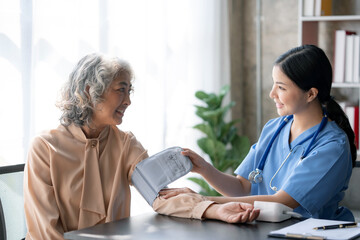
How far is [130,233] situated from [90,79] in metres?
0.64

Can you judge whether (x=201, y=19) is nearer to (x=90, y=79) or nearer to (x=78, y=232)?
(x=90, y=79)

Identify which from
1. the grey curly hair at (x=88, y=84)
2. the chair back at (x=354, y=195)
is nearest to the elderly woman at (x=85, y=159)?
the grey curly hair at (x=88, y=84)

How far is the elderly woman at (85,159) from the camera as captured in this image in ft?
6.28

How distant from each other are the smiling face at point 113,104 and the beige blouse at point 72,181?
0.07 metres

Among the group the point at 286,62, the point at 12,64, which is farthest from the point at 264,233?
the point at 12,64

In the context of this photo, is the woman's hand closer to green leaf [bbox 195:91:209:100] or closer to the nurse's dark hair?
the nurse's dark hair

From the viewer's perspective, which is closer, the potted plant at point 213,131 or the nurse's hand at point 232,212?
the nurse's hand at point 232,212

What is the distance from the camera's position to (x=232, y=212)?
175cm

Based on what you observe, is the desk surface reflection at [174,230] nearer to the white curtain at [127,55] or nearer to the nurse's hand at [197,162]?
the nurse's hand at [197,162]

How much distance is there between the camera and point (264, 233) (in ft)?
5.19

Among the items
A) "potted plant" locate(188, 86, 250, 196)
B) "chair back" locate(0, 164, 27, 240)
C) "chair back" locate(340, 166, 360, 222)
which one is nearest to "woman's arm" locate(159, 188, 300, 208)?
"chair back" locate(340, 166, 360, 222)

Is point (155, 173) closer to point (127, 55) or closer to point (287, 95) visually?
point (287, 95)

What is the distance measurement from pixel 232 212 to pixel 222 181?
22.6 inches

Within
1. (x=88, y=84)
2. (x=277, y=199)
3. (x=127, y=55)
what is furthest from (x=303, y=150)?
(x=127, y=55)
